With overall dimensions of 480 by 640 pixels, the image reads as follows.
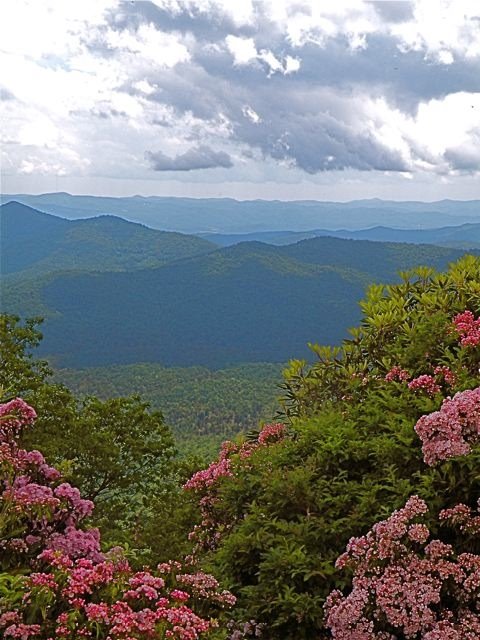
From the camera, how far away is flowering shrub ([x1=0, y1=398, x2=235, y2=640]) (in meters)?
3.36

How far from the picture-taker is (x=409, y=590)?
3.92 metres

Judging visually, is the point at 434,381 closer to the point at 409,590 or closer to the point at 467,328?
the point at 467,328

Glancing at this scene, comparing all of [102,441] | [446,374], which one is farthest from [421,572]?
[102,441]

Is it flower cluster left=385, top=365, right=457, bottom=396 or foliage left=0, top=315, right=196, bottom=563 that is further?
foliage left=0, top=315, right=196, bottom=563

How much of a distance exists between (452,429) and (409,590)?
39.2 inches

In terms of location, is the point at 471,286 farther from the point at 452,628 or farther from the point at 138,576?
the point at 138,576

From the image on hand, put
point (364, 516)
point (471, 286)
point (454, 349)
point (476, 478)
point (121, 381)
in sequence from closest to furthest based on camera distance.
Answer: point (476, 478) < point (364, 516) < point (454, 349) < point (471, 286) < point (121, 381)

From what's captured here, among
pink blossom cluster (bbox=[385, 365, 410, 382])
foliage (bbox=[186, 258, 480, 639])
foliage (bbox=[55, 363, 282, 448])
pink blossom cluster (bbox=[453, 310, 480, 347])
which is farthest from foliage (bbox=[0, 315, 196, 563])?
foliage (bbox=[55, 363, 282, 448])

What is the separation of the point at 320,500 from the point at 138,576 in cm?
171

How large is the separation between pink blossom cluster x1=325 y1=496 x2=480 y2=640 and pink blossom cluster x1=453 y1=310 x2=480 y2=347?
1.99 m

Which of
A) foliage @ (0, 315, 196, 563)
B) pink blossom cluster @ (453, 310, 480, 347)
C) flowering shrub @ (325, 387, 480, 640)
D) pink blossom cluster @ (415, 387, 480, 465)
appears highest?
pink blossom cluster @ (453, 310, 480, 347)

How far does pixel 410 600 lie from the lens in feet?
12.8

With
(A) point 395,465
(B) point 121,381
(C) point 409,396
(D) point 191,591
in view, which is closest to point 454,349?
(C) point 409,396

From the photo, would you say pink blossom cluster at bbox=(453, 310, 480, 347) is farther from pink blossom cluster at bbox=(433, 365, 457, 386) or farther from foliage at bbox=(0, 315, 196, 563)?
foliage at bbox=(0, 315, 196, 563)
